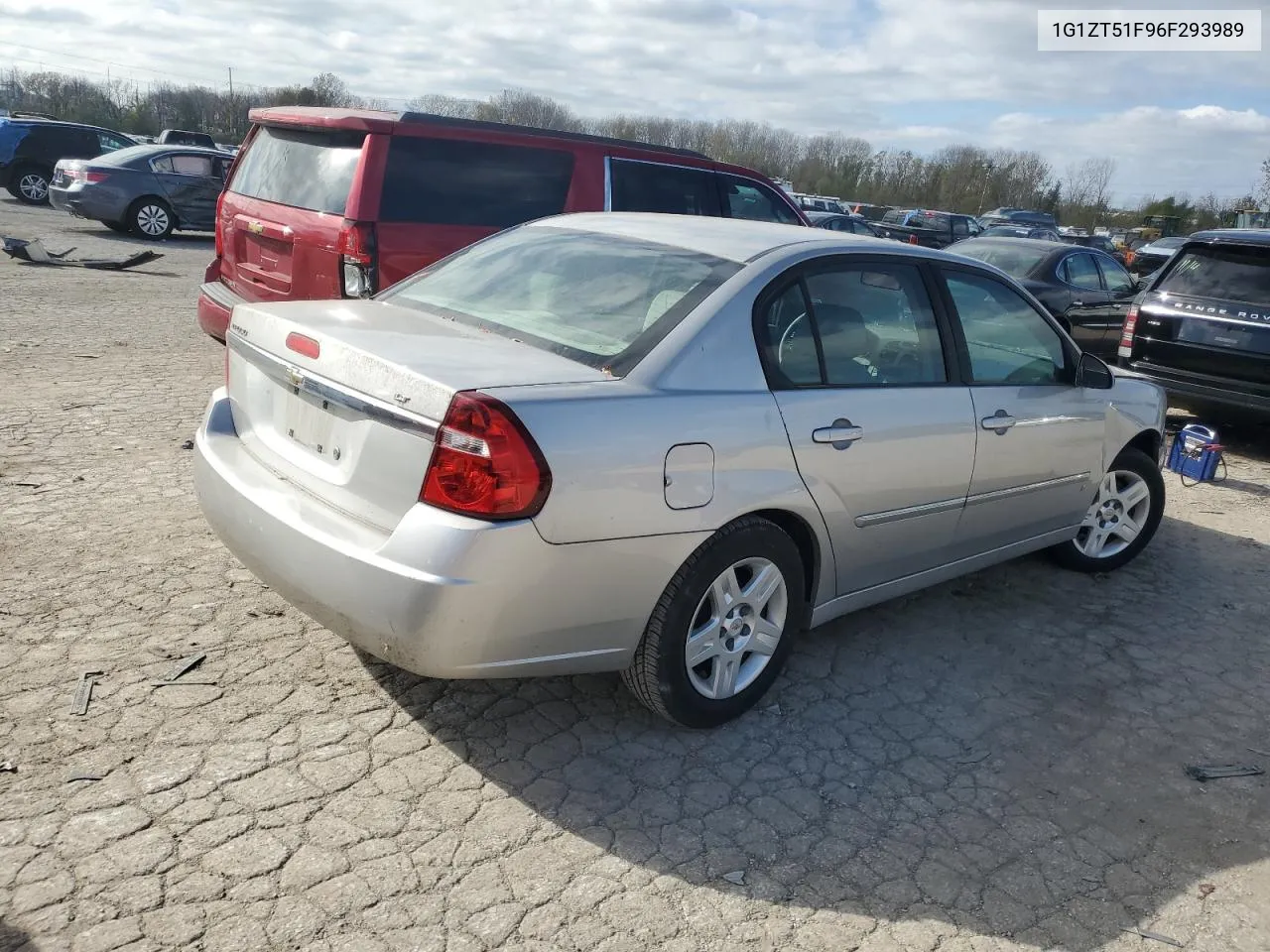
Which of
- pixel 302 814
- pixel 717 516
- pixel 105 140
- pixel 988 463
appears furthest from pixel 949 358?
pixel 105 140

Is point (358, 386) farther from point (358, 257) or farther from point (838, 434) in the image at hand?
point (358, 257)

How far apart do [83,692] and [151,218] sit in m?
16.6

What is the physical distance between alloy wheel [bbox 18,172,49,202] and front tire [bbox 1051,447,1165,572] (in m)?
22.9

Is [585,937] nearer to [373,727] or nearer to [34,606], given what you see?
[373,727]

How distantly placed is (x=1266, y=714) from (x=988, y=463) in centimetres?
145

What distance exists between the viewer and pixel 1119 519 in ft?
18.1

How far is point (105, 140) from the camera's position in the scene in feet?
71.2

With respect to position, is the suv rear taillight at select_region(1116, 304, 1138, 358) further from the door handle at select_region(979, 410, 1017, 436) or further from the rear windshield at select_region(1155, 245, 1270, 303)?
the door handle at select_region(979, 410, 1017, 436)

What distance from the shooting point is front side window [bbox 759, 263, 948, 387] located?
11.7 feet

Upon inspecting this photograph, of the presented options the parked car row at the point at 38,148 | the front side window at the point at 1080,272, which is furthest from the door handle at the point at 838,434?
the parked car row at the point at 38,148

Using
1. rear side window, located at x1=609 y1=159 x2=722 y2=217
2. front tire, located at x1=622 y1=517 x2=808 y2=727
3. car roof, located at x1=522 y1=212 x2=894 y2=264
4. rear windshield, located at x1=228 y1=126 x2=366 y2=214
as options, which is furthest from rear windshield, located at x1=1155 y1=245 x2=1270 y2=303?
rear windshield, located at x1=228 y1=126 x2=366 y2=214

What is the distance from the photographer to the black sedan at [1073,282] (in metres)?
10.6

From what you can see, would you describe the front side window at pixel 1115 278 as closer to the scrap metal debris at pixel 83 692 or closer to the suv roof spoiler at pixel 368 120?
the suv roof spoiler at pixel 368 120

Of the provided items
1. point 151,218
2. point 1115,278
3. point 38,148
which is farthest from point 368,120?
point 38,148
